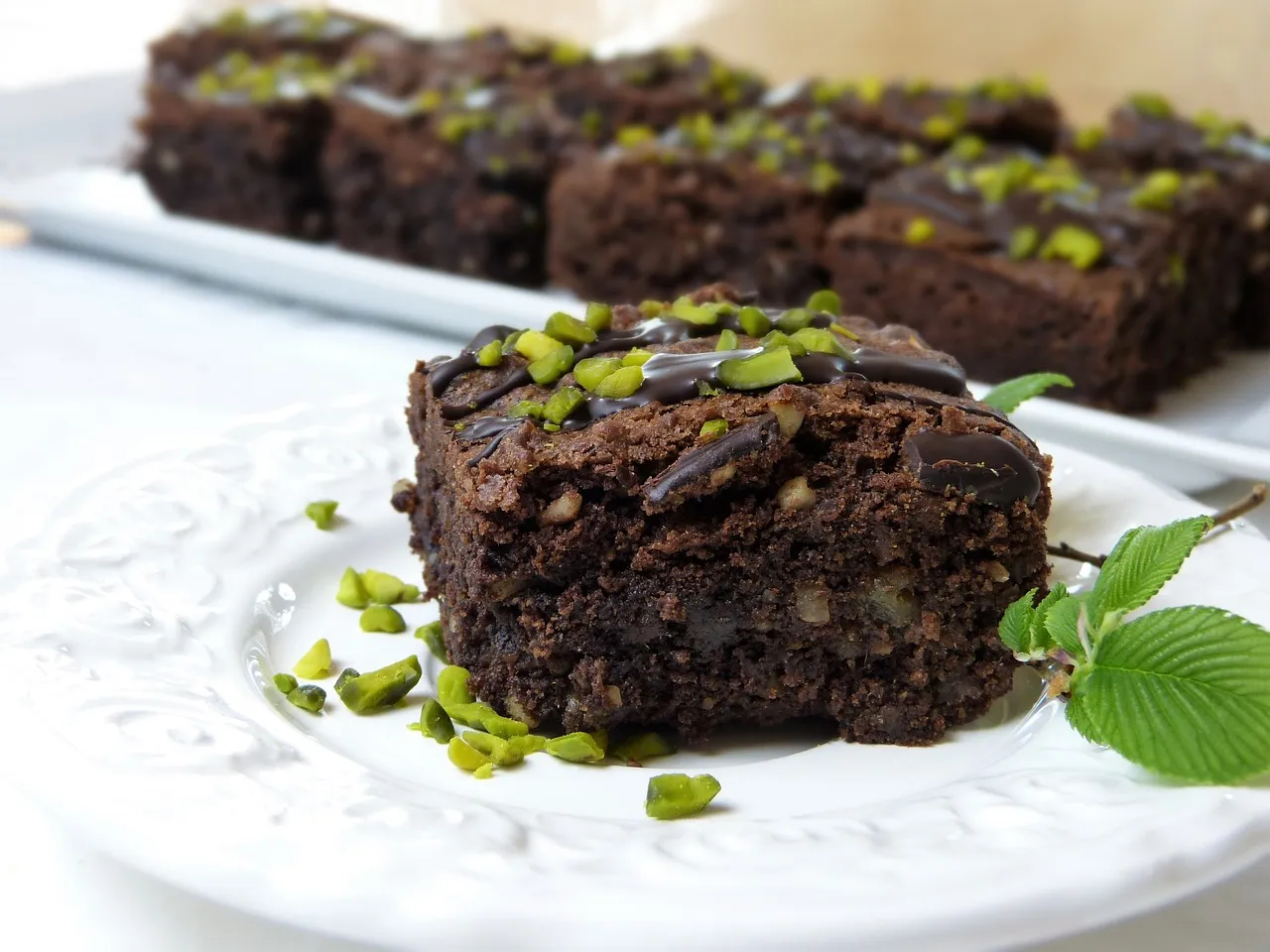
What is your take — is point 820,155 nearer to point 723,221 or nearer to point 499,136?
point 723,221

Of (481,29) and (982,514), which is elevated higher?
(982,514)

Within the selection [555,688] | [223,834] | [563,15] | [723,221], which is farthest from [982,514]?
[563,15]

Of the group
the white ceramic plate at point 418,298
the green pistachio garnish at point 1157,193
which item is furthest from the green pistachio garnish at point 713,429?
the green pistachio garnish at point 1157,193

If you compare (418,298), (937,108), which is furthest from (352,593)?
(937,108)

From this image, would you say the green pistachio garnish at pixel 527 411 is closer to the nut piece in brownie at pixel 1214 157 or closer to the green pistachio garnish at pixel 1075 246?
the green pistachio garnish at pixel 1075 246

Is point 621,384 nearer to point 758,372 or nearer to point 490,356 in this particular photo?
point 758,372
